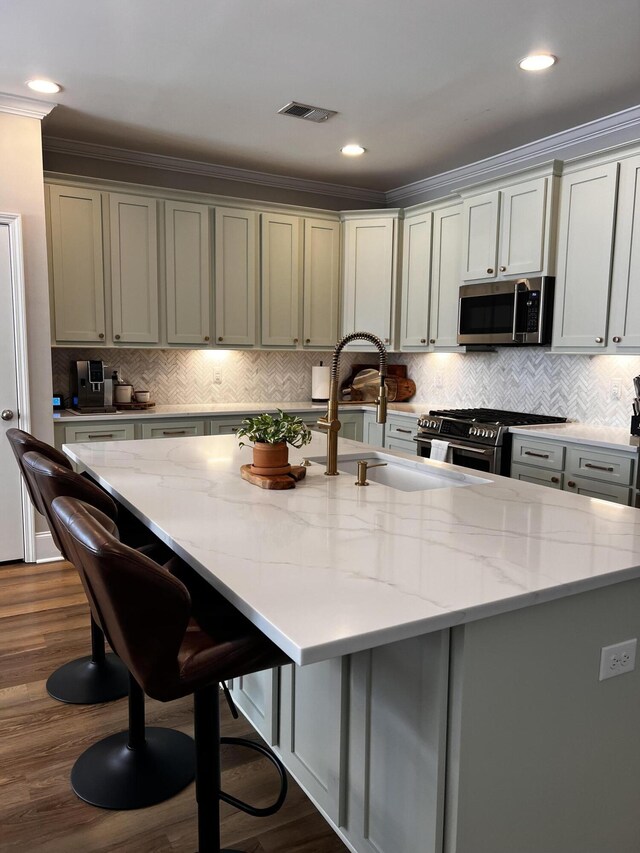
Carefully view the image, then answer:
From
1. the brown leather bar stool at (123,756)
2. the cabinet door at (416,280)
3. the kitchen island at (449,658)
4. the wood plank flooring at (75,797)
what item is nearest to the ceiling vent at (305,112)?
the cabinet door at (416,280)

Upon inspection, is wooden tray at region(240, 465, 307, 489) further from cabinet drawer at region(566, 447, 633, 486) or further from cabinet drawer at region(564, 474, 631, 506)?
cabinet drawer at region(566, 447, 633, 486)

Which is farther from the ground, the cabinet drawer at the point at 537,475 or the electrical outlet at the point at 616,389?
the electrical outlet at the point at 616,389

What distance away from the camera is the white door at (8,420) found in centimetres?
383

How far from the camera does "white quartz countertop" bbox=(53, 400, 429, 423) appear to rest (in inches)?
170

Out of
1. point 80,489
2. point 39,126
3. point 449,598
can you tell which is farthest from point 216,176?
point 449,598

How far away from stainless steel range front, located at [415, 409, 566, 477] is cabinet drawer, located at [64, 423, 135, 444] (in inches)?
79.4

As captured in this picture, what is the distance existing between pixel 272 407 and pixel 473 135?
Result: 2418 millimetres

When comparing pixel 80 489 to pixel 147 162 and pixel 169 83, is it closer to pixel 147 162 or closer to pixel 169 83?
pixel 169 83

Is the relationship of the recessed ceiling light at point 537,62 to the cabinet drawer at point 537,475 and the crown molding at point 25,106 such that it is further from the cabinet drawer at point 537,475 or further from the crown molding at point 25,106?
the crown molding at point 25,106

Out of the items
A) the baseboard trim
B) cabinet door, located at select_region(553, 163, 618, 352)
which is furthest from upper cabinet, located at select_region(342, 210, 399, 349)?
the baseboard trim

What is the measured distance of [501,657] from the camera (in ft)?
4.33

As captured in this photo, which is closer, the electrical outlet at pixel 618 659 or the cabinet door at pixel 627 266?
the electrical outlet at pixel 618 659

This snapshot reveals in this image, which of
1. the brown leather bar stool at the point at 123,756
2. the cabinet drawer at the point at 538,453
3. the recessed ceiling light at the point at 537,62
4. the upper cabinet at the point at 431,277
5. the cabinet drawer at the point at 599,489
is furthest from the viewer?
the upper cabinet at the point at 431,277

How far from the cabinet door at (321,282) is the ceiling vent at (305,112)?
1.32m
